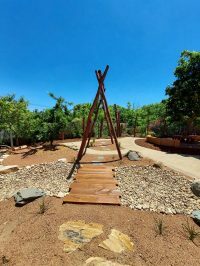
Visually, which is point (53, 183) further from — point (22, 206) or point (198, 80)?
point (198, 80)

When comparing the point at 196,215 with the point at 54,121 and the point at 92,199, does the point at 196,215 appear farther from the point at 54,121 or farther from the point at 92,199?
the point at 54,121

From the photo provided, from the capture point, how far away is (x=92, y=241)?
325cm

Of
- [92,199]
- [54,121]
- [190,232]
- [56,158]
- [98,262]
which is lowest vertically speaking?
[98,262]

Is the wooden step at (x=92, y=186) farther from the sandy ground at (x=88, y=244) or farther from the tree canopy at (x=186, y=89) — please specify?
the tree canopy at (x=186, y=89)

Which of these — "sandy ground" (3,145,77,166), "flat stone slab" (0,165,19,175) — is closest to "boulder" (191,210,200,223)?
"sandy ground" (3,145,77,166)

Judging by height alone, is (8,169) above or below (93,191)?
above

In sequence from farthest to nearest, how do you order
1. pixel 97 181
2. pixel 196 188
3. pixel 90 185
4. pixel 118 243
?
pixel 97 181, pixel 90 185, pixel 196 188, pixel 118 243

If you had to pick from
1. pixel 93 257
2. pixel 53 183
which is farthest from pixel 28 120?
pixel 93 257

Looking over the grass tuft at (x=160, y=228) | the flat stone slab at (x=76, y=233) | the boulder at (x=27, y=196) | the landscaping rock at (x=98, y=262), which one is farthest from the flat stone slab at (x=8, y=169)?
the grass tuft at (x=160, y=228)

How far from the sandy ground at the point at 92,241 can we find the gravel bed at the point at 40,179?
733mm

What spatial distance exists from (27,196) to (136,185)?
2.93 meters

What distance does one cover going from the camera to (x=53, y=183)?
18.7ft

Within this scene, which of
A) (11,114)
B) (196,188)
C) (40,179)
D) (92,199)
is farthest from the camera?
(11,114)

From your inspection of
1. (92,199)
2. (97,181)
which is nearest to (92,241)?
(92,199)
